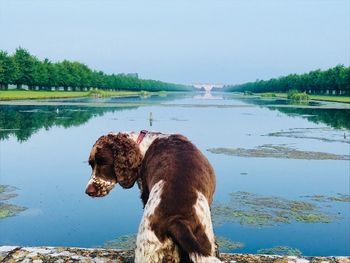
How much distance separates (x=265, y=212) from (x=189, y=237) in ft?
37.8

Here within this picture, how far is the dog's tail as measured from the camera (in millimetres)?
3623

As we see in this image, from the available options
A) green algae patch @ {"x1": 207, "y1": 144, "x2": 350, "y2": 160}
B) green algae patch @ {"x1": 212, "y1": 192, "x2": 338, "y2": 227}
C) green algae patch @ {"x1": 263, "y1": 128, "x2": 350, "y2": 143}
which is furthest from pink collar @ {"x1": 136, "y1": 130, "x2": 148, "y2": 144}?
green algae patch @ {"x1": 263, "y1": 128, "x2": 350, "y2": 143}

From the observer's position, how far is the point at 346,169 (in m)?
22.5

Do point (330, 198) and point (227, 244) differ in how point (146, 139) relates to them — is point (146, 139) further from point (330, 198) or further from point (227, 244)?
point (330, 198)

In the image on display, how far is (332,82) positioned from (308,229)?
445 ft

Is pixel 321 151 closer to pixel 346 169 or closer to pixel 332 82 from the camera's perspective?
pixel 346 169

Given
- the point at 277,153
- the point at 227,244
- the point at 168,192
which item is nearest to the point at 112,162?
the point at 168,192

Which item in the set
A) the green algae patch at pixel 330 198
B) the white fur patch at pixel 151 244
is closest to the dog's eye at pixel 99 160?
the white fur patch at pixel 151 244

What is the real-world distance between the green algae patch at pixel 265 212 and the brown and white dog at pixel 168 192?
9207 millimetres

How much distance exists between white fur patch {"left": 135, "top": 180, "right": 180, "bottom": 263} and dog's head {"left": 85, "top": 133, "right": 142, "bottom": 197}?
92 centimetres

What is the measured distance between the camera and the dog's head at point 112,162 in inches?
190

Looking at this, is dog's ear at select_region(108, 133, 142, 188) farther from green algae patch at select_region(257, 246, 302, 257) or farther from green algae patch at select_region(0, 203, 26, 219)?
green algae patch at select_region(0, 203, 26, 219)

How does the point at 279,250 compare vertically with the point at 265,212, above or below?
below

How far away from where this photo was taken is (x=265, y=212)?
14672 millimetres
